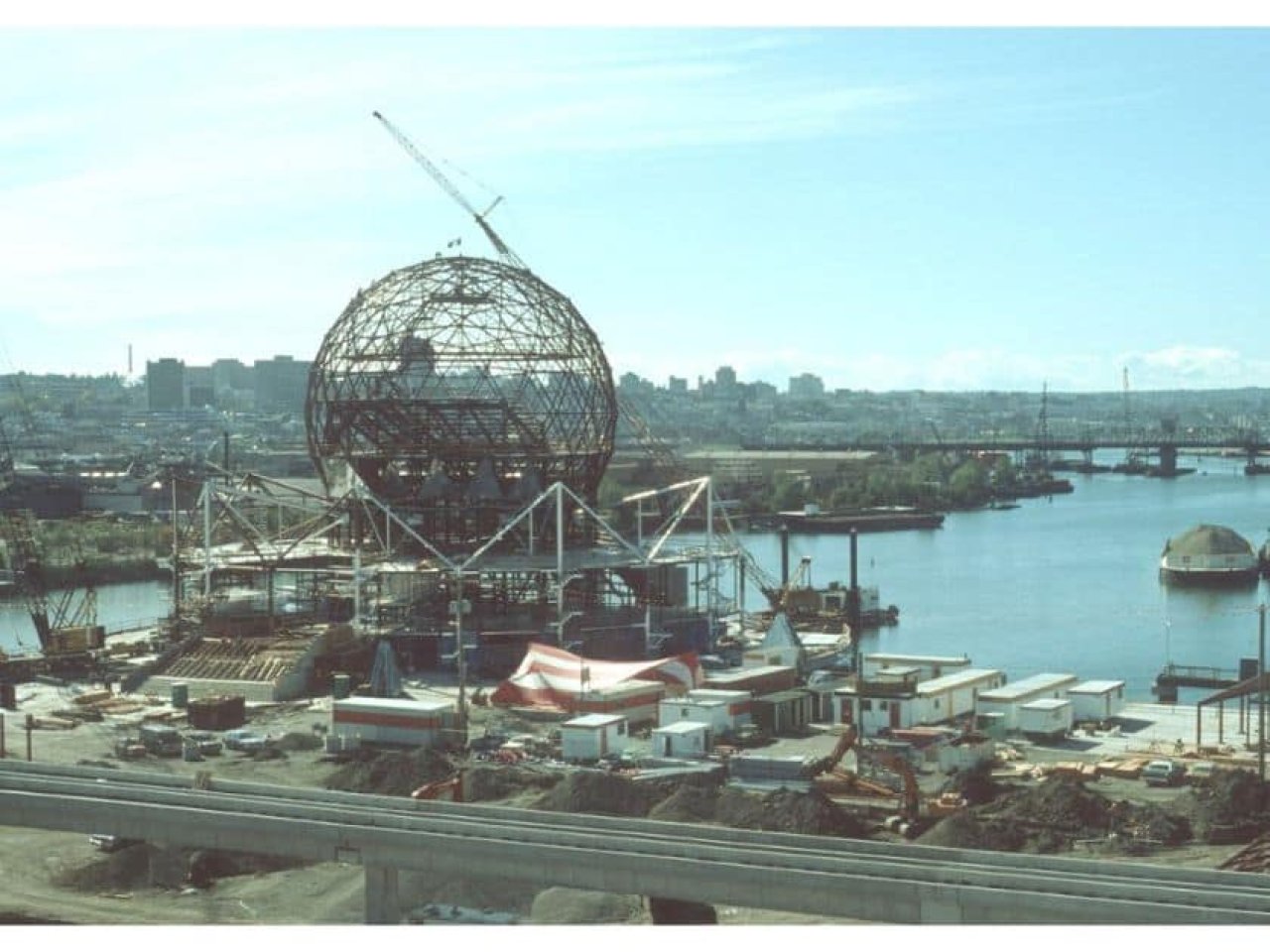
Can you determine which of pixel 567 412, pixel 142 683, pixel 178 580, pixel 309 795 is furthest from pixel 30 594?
pixel 309 795

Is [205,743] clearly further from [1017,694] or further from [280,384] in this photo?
[280,384]

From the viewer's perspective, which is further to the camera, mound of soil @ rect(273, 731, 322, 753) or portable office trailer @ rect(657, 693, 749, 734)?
portable office trailer @ rect(657, 693, 749, 734)

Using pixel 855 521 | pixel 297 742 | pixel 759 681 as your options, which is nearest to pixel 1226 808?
pixel 759 681

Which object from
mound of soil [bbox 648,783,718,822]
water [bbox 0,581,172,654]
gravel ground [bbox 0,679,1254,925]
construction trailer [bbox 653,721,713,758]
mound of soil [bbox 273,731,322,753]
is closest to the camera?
gravel ground [bbox 0,679,1254,925]

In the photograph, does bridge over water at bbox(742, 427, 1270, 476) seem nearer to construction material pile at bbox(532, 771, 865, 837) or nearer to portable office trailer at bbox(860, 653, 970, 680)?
portable office trailer at bbox(860, 653, 970, 680)

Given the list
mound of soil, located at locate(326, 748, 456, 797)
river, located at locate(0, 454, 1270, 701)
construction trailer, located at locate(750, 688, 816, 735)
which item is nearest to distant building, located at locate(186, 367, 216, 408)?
river, located at locate(0, 454, 1270, 701)

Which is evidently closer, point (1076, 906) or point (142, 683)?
point (1076, 906)

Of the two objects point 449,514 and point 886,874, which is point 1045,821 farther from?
point 449,514
